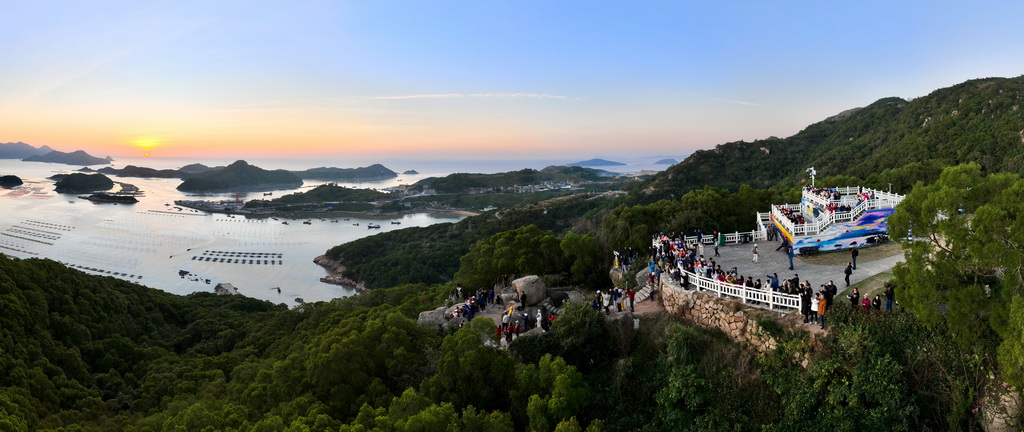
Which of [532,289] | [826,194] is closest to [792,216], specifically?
[826,194]

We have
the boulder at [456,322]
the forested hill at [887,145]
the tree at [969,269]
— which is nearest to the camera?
the tree at [969,269]

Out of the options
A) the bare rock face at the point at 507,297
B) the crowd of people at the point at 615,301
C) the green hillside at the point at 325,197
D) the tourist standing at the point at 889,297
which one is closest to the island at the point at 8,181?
the green hillside at the point at 325,197

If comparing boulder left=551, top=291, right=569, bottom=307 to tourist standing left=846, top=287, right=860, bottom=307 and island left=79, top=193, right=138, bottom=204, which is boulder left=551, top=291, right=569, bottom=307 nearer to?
tourist standing left=846, top=287, right=860, bottom=307

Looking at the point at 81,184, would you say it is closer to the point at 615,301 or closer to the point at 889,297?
the point at 615,301

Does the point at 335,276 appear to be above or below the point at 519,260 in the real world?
below

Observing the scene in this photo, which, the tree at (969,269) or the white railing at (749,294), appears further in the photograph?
the white railing at (749,294)

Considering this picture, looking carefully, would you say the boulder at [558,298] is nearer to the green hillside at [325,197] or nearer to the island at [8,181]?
the green hillside at [325,197]
